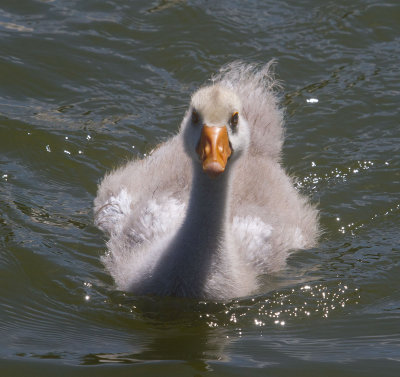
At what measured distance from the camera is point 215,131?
16.4ft

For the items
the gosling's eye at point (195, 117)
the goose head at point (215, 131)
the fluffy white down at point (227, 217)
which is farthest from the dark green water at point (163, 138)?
the gosling's eye at point (195, 117)

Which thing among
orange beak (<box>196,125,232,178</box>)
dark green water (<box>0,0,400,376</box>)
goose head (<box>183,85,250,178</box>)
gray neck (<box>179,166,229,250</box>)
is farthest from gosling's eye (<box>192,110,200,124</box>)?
dark green water (<box>0,0,400,376</box>)

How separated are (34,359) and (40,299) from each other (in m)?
0.95

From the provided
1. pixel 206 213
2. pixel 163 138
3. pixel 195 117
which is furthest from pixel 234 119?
pixel 163 138

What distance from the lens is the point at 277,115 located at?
7.52 meters

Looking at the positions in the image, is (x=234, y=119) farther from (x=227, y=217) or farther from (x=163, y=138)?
(x=163, y=138)

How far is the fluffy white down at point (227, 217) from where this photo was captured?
5.41 m

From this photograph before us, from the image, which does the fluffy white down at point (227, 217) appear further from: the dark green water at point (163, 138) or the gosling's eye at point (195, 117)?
the gosling's eye at point (195, 117)

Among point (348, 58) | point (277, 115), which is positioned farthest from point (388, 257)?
point (348, 58)

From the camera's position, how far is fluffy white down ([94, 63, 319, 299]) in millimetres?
5414

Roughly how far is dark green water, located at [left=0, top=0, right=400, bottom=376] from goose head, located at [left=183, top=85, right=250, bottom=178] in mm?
1072

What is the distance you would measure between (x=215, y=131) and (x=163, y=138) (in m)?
3.17

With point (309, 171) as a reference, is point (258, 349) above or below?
below

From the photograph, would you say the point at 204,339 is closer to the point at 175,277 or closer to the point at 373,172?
the point at 175,277
